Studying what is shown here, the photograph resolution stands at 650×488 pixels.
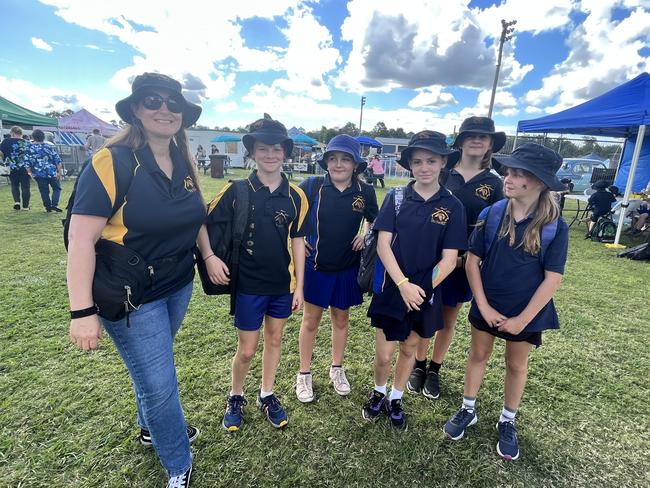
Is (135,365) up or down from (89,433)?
up

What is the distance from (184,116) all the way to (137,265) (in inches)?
31.3

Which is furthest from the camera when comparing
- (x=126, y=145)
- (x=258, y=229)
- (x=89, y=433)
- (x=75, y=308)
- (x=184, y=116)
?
(x=89, y=433)

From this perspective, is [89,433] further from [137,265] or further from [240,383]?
[137,265]

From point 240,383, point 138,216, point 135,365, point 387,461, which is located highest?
point 138,216

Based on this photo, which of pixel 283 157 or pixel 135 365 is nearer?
pixel 135 365

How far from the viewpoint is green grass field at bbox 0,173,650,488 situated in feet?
7.18

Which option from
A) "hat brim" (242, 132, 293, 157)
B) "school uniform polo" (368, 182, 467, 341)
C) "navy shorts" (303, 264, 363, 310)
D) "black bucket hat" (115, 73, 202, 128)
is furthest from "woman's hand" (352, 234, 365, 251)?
"black bucket hat" (115, 73, 202, 128)

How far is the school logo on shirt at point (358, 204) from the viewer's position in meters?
2.62

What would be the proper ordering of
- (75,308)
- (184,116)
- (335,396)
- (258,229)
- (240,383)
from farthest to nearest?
(335,396) < (240,383) < (258,229) < (184,116) < (75,308)

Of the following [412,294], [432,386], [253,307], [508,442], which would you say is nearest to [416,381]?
[432,386]

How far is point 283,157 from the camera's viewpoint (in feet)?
7.57

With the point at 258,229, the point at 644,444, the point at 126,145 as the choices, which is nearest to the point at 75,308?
the point at 126,145

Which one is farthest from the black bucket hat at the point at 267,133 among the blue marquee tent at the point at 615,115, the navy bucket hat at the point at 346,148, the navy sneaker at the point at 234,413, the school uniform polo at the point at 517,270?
the blue marquee tent at the point at 615,115

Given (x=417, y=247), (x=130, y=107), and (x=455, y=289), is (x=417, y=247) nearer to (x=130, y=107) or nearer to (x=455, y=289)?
(x=455, y=289)
